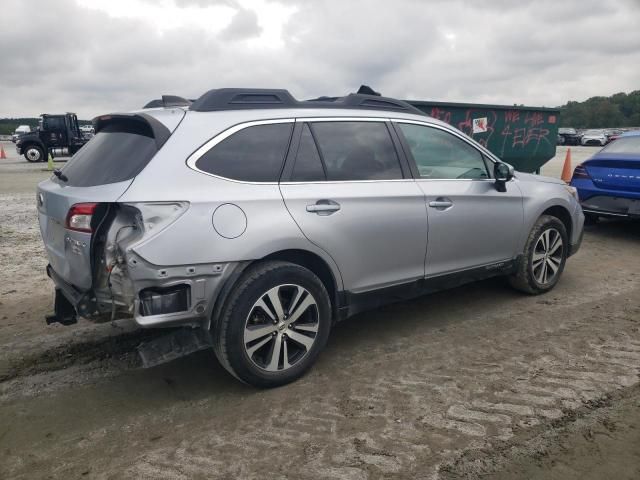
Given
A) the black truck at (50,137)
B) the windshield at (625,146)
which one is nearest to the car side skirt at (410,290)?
the windshield at (625,146)

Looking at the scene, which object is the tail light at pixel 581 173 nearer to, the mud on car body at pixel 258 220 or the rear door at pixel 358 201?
the mud on car body at pixel 258 220

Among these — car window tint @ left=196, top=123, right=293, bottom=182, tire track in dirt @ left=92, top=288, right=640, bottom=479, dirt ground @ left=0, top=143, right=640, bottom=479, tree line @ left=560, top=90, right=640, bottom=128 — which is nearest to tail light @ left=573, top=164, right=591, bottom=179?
dirt ground @ left=0, top=143, right=640, bottom=479

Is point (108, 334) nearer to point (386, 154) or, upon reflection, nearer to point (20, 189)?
point (386, 154)

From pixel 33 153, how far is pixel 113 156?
2438 cm

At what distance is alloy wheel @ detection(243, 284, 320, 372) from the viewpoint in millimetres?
3084

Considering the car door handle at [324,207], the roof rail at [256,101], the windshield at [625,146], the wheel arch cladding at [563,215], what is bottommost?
the wheel arch cladding at [563,215]

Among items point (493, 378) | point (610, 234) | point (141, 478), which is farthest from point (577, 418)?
point (610, 234)

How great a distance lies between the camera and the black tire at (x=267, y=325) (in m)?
2.98

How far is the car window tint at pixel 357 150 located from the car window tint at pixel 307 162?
0.05 meters

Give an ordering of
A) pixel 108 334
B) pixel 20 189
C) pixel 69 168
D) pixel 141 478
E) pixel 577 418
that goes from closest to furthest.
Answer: pixel 141 478 < pixel 577 418 < pixel 69 168 < pixel 108 334 < pixel 20 189

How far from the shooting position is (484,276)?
4438 mm

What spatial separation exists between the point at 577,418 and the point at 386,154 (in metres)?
2.06

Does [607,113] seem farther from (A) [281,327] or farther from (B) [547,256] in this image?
(A) [281,327]

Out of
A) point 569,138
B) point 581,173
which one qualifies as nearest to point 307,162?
point 581,173
